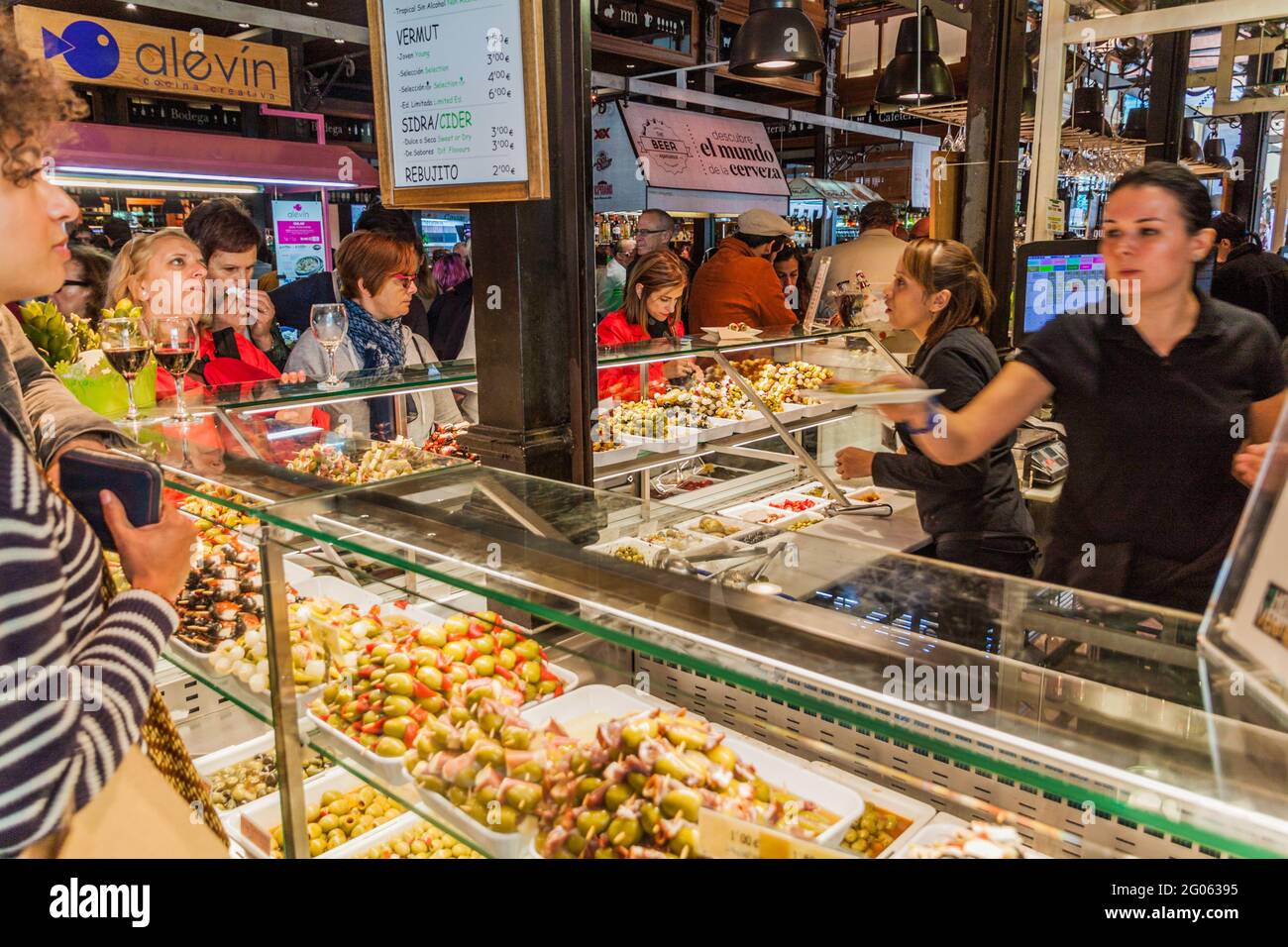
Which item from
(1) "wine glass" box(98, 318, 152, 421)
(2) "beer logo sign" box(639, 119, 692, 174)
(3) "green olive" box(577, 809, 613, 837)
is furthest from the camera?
(2) "beer logo sign" box(639, 119, 692, 174)

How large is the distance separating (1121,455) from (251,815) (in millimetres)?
2316

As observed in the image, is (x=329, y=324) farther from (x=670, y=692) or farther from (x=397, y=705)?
(x=670, y=692)

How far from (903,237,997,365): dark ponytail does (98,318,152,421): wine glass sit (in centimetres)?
252

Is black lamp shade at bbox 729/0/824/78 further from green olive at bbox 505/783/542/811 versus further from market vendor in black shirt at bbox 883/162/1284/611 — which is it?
green olive at bbox 505/783/542/811

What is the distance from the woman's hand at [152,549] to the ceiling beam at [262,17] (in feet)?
24.8

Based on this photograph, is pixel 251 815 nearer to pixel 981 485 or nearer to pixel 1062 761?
pixel 1062 761

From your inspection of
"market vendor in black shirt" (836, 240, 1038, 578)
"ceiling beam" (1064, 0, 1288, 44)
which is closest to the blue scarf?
"market vendor in black shirt" (836, 240, 1038, 578)

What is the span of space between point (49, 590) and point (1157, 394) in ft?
7.92

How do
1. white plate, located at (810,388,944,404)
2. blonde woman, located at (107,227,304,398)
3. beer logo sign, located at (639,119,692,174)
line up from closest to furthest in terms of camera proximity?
white plate, located at (810,388,944,404) < blonde woman, located at (107,227,304,398) < beer logo sign, located at (639,119,692,174)

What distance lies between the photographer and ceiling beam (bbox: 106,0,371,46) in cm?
777

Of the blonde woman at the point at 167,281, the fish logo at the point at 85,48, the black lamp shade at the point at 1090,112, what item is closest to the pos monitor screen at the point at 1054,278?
the blonde woman at the point at 167,281
